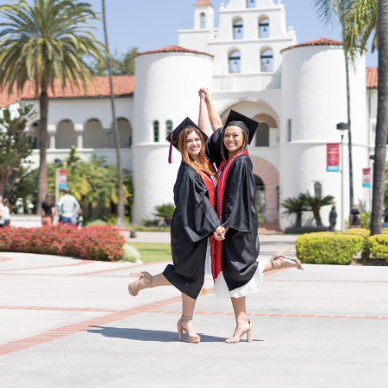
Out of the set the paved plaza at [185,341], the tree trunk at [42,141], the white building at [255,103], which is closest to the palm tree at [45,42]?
the tree trunk at [42,141]

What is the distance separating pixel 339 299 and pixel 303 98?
31.4 metres

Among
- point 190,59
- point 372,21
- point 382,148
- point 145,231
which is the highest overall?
point 190,59

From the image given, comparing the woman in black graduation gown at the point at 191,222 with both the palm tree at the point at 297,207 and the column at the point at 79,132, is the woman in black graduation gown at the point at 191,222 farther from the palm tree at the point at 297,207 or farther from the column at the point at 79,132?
the column at the point at 79,132

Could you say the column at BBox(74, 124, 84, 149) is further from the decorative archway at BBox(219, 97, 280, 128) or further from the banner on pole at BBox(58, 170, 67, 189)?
the banner on pole at BBox(58, 170, 67, 189)

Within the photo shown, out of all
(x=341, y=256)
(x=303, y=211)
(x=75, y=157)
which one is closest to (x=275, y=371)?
(x=341, y=256)

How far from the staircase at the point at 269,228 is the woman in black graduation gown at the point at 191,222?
1328 inches

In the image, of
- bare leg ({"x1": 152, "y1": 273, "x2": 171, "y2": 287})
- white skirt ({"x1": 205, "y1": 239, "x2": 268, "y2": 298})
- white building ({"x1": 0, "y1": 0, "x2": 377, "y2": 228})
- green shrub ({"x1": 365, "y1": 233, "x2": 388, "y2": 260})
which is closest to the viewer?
white skirt ({"x1": 205, "y1": 239, "x2": 268, "y2": 298})

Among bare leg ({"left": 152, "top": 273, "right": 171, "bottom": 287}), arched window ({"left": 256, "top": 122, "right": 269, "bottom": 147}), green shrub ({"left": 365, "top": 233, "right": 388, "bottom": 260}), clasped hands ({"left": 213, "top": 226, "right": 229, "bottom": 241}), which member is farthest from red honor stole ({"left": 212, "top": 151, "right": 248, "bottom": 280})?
arched window ({"left": 256, "top": 122, "right": 269, "bottom": 147})

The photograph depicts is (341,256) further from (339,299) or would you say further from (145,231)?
(145,231)

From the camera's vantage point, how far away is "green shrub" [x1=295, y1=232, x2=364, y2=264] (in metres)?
15.7

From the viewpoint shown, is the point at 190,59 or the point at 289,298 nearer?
the point at 289,298

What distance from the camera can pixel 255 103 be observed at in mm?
42125

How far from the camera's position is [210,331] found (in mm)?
6672

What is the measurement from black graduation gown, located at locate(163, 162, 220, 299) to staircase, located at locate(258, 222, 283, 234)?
33.8 meters
